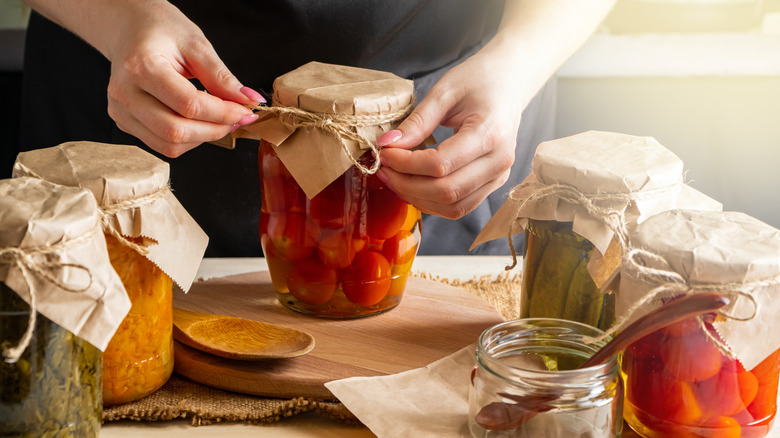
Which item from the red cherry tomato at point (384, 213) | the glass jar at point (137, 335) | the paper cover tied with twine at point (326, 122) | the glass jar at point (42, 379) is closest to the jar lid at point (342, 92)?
the paper cover tied with twine at point (326, 122)

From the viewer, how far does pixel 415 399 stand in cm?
78

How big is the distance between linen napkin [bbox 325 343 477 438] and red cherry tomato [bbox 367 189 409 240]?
163mm

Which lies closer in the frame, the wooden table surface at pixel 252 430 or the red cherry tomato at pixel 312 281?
the wooden table surface at pixel 252 430

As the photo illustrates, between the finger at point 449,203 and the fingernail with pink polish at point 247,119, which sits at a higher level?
the fingernail with pink polish at point 247,119

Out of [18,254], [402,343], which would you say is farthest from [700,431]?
[18,254]

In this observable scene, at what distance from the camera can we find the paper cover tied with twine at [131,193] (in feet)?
2.36

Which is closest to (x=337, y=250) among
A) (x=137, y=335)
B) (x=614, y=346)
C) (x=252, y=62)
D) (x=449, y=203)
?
(x=449, y=203)

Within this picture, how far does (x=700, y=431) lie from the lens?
→ 26.3 inches

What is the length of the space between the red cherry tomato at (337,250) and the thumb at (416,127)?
0.12 m

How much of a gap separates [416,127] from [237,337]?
0.99 ft

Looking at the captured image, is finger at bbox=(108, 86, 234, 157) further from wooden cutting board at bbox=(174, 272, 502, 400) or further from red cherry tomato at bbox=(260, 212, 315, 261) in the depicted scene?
wooden cutting board at bbox=(174, 272, 502, 400)

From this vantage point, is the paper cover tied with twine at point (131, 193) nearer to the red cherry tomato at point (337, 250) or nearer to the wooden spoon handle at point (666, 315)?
the red cherry tomato at point (337, 250)

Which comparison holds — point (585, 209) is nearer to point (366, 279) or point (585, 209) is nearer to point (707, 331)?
point (707, 331)

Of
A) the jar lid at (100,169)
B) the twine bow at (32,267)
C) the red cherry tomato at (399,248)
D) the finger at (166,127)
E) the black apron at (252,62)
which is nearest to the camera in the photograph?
the twine bow at (32,267)
